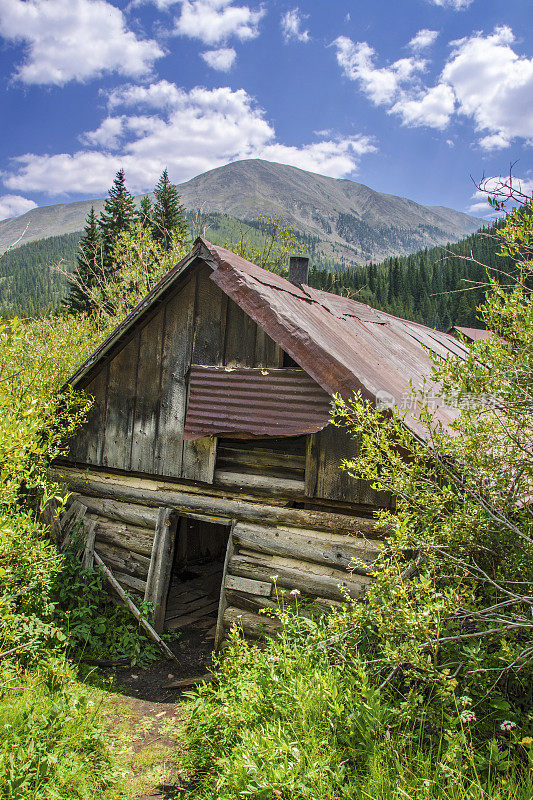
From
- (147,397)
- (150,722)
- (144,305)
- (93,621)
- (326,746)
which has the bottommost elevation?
(150,722)

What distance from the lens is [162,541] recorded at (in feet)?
21.6

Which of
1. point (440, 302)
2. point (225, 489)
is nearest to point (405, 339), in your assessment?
point (225, 489)

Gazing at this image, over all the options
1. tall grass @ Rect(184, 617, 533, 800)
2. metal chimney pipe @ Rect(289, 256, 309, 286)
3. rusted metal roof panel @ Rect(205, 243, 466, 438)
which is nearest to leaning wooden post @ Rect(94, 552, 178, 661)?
tall grass @ Rect(184, 617, 533, 800)

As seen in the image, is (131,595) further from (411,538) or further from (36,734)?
(411,538)

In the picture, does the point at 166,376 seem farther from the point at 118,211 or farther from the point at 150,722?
→ the point at 118,211

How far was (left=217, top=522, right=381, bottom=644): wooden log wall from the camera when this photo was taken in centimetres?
499

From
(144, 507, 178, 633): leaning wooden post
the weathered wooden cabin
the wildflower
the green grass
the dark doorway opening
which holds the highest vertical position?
Result: the weathered wooden cabin

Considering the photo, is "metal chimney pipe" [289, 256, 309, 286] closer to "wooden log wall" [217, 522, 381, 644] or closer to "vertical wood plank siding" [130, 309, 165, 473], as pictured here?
"vertical wood plank siding" [130, 309, 165, 473]

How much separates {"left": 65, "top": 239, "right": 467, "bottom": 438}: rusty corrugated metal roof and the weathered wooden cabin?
0.07 ft

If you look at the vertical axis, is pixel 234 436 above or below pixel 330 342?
below

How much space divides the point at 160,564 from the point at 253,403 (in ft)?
9.32

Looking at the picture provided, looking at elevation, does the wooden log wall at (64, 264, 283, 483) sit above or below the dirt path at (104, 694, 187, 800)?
above

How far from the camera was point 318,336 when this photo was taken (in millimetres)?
5188

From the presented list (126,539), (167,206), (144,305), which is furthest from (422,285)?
(126,539)
